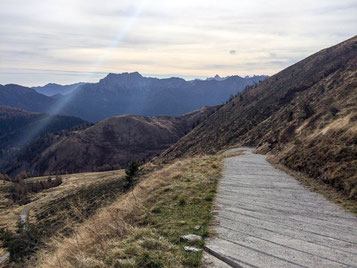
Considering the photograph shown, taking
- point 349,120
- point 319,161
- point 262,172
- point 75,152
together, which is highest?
point 349,120

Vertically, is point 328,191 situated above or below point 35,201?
above

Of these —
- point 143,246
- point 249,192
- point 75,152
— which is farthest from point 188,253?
point 75,152

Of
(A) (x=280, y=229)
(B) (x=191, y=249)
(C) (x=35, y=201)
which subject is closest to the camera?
(B) (x=191, y=249)

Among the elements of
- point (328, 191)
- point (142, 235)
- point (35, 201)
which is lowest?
point (35, 201)

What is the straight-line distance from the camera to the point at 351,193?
9.84 m

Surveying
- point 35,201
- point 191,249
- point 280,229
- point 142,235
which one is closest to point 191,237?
point 191,249

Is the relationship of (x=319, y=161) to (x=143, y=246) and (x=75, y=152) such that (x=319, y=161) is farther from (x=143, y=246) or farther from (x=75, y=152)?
(x=75, y=152)

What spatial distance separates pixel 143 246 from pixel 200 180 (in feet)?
26.0

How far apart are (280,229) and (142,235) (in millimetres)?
3905

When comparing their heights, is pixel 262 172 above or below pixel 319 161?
below

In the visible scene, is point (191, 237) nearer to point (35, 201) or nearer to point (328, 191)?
point (328, 191)

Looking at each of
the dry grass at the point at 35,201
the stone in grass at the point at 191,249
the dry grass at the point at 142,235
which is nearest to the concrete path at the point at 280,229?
the stone in grass at the point at 191,249

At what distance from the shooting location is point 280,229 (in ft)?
23.3

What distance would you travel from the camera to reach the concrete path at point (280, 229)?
212 inches
